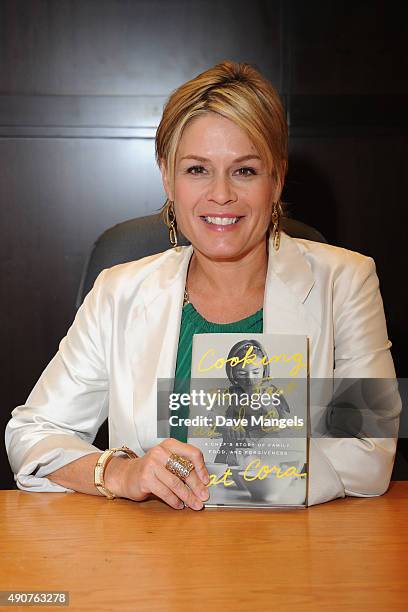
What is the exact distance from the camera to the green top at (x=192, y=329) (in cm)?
169

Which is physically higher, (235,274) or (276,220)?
(276,220)

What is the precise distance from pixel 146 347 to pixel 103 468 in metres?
0.32

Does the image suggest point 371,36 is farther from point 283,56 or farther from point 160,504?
point 160,504

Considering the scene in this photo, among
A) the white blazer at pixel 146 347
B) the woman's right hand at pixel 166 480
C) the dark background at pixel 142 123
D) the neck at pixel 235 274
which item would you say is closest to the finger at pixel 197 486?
the woman's right hand at pixel 166 480

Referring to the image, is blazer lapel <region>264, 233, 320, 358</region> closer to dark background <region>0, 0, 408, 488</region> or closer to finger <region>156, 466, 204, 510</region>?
finger <region>156, 466, 204, 510</region>

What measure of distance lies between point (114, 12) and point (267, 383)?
194 cm

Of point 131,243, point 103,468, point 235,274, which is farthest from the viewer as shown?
point 131,243

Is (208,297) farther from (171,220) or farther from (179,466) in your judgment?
(179,466)

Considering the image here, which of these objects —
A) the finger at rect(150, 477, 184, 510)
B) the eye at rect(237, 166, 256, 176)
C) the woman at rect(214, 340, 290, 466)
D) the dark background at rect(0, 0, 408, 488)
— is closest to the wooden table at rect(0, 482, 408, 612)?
the finger at rect(150, 477, 184, 510)

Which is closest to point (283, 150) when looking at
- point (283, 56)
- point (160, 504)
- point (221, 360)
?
point (221, 360)

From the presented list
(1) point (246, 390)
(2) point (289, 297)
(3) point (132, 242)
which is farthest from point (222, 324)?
(1) point (246, 390)

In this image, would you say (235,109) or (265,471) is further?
(235,109)

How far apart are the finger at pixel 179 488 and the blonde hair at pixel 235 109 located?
676 millimetres

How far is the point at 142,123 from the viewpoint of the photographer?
9.34ft
